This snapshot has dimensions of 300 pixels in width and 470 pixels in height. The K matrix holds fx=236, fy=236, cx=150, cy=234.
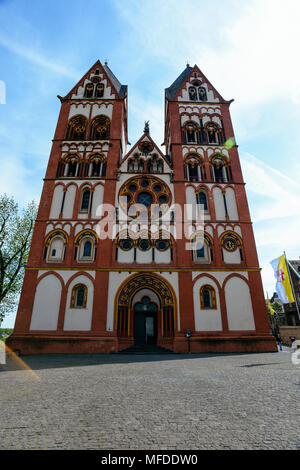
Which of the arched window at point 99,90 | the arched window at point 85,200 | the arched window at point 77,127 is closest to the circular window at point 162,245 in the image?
the arched window at point 85,200

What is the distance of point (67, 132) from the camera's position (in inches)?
887

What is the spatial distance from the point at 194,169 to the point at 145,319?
44.5 ft

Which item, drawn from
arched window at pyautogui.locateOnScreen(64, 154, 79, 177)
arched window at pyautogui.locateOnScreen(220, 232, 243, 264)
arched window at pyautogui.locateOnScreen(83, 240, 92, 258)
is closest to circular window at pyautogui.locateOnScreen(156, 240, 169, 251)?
arched window at pyautogui.locateOnScreen(220, 232, 243, 264)

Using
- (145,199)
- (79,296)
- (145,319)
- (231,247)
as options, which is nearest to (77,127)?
(145,199)

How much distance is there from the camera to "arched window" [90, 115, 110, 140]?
898 inches

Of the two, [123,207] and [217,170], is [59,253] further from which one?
[217,170]

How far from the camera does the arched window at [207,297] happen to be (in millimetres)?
16766

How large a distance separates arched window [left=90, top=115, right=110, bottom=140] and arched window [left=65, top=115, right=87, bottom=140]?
0.95m

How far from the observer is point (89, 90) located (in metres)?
25.0

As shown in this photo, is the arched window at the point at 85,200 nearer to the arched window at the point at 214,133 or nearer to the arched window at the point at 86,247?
the arched window at the point at 86,247

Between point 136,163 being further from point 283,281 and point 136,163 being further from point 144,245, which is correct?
point 283,281

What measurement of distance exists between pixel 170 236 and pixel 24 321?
11.7 meters

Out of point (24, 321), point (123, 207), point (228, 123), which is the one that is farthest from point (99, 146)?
point (24, 321)

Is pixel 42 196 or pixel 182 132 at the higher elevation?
pixel 182 132
